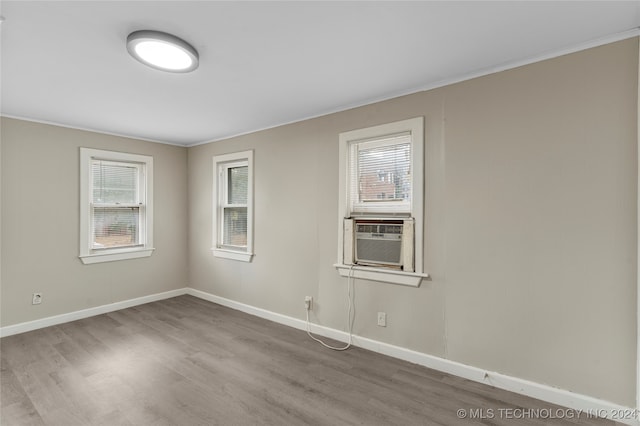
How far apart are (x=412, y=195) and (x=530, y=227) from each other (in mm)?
894

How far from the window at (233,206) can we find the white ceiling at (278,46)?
48.1 inches

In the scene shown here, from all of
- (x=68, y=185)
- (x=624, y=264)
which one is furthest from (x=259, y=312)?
(x=624, y=264)

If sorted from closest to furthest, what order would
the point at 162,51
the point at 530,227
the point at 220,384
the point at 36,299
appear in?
the point at 162,51
the point at 530,227
the point at 220,384
the point at 36,299

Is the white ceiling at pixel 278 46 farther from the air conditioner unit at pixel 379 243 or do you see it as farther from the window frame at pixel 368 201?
the air conditioner unit at pixel 379 243

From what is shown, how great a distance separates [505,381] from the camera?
2.33m

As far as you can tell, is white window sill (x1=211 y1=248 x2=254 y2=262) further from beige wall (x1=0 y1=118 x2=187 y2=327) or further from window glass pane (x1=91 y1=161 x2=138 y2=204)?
window glass pane (x1=91 y1=161 x2=138 y2=204)

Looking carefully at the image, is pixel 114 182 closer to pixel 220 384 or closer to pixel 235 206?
pixel 235 206

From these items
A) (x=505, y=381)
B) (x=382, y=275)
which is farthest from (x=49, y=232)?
(x=505, y=381)

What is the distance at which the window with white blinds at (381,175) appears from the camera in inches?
114

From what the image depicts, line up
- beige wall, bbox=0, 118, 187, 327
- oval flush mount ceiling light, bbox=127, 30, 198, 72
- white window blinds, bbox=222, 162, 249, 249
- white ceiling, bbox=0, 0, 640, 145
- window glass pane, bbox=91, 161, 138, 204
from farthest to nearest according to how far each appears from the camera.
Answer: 1. white window blinds, bbox=222, 162, 249, 249
2. window glass pane, bbox=91, 161, 138, 204
3. beige wall, bbox=0, 118, 187, 327
4. oval flush mount ceiling light, bbox=127, 30, 198, 72
5. white ceiling, bbox=0, 0, 640, 145

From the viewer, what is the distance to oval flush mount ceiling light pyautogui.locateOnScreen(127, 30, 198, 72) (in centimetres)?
185

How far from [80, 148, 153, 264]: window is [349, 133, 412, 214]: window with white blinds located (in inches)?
122

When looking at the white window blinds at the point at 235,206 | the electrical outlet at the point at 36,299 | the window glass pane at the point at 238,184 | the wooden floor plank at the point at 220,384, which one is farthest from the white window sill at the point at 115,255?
the window glass pane at the point at 238,184

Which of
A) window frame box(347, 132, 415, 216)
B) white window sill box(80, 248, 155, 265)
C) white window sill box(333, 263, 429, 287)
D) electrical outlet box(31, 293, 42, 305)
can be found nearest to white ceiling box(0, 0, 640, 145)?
window frame box(347, 132, 415, 216)
